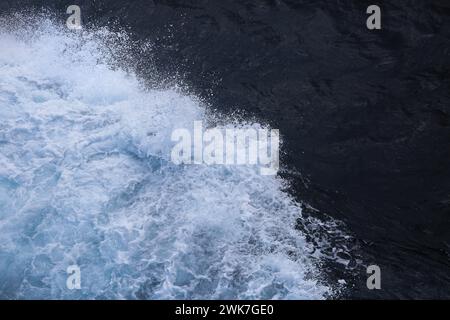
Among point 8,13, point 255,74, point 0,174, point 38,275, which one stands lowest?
point 38,275

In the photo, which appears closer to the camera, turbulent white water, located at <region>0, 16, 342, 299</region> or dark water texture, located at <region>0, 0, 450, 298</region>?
turbulent white water, located at <region>0, 16, 342, 299</region>

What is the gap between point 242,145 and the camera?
8953 mm

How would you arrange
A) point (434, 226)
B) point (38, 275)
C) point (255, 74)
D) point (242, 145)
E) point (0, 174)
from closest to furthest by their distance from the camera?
point (38, 275) < point (434, 226) < point (0, 174) < point (242, 145) < point (255, 74)

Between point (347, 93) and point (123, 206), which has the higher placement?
point (347, 93)

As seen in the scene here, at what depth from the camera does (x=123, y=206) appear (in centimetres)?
795

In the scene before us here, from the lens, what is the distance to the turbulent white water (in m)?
7.02

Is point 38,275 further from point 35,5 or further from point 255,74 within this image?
point 35,5

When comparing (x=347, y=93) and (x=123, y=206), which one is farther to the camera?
(x=347, y=93)

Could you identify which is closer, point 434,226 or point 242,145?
point 434,226

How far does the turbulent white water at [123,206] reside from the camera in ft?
23.0

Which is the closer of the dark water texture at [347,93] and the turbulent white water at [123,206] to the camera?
the turbulent white water at [123,206]
